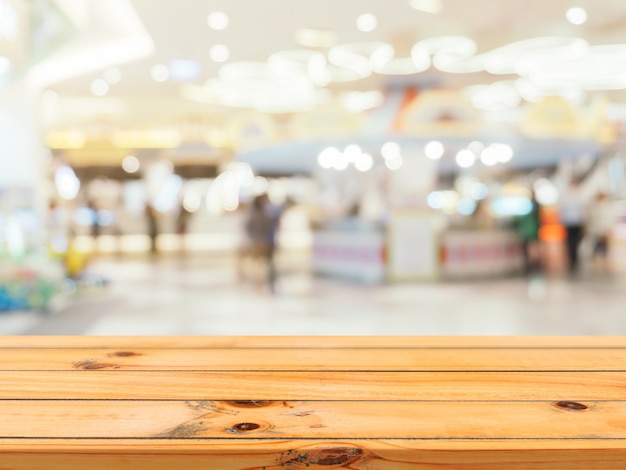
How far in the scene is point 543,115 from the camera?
10.1 m

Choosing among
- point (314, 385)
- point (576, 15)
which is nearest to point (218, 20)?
point (576, 15)

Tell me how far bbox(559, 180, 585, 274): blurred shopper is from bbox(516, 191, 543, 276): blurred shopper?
0.41 meters

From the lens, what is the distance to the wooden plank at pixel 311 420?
2.71 ft

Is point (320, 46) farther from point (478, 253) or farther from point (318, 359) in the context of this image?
point (318, 359)

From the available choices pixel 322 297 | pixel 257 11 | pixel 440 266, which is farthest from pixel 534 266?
pixel 257 11

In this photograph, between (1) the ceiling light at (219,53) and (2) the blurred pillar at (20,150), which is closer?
(2) the blurred pillar at (20,150)

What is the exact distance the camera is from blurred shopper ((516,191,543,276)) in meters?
9.89

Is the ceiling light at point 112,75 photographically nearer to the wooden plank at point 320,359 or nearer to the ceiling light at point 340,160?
the ceiling light at point 340,160

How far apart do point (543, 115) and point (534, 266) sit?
89.1 inches

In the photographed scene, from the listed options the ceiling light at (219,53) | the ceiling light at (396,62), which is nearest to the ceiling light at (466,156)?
the ceiling light at (396,62)

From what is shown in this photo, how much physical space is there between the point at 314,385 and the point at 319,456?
25cm

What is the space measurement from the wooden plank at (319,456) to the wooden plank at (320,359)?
330mm

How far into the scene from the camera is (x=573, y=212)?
991 centimetres

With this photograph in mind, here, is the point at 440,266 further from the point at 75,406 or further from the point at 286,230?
the point at 286,230
